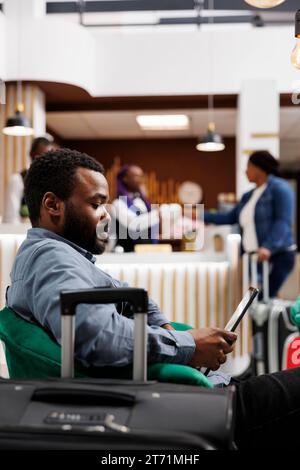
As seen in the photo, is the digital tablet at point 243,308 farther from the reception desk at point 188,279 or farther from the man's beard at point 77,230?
the reception desk at point 188,279

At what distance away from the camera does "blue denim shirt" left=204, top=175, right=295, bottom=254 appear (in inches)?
153

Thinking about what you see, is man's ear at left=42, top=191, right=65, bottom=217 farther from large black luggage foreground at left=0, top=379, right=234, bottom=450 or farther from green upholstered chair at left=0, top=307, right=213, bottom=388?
large black luggage foreground at left=0, top=379, right=234, bottom=450

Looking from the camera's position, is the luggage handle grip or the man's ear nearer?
the luggage handle grip

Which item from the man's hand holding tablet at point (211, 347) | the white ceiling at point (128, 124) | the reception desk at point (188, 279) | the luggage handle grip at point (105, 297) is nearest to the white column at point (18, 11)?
the white ceiling at point (128, 124)

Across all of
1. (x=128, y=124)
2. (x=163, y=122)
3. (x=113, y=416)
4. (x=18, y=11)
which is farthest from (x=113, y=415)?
(x=128, y=124)

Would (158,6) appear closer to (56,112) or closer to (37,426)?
(56,112)

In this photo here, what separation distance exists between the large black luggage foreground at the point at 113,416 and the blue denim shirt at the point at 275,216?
2.99 metres

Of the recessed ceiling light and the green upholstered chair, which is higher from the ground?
the recessed ceiling light

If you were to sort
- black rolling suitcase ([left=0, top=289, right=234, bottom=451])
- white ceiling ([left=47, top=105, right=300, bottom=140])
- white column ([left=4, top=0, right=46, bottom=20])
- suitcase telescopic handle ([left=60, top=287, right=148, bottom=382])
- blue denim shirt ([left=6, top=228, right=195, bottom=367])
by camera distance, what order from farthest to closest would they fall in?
white ceiling ([left=47, top=105, right=300, bottom=140]), white column ([left=4, top=0, right=46, bottom=20]), blue denim shirt ([left=6, top=228, right=195, bottom=367]), suitcase telescopic handle ([left=60, top=287, right=148, bottom=382]), black rolling suitcase ([left=0, top=289, right=234, bottom=451])

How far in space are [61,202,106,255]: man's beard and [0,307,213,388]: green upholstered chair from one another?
23 cm

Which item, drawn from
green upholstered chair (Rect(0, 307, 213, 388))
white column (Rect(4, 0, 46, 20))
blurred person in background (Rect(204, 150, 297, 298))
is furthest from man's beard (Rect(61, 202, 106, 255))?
white column (Rect(4, 0, 46, 20))

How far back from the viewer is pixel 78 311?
1.14m

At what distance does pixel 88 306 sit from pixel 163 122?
27.4 feet
